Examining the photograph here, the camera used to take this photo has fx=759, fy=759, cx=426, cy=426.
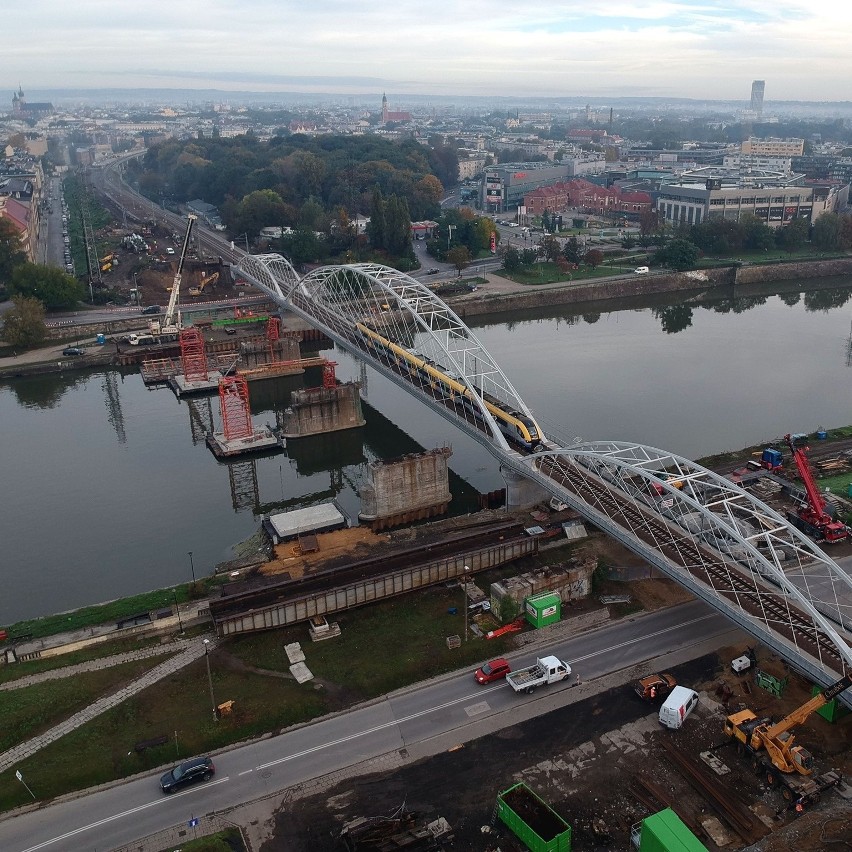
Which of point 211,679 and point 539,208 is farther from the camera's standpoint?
point 539,208

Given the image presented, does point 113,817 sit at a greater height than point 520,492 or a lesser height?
lesser

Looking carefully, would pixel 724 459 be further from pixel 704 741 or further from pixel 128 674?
pixel 128 674

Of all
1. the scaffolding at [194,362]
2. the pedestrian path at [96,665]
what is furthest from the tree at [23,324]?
the pedestrian path at [96,665]

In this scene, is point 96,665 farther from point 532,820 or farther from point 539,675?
point 532,820

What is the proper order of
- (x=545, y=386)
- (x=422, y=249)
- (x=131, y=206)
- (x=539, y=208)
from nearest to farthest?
(x=545, y=386)
(x=422, y=249)
(x=539, y=208)
(x=131, y=206)

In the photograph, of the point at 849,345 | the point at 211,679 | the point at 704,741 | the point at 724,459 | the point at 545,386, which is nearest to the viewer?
the point at 704,741

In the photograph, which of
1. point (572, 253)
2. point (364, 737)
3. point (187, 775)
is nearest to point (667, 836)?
point (364, 737)

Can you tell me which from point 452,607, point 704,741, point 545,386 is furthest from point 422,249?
point 704,741
